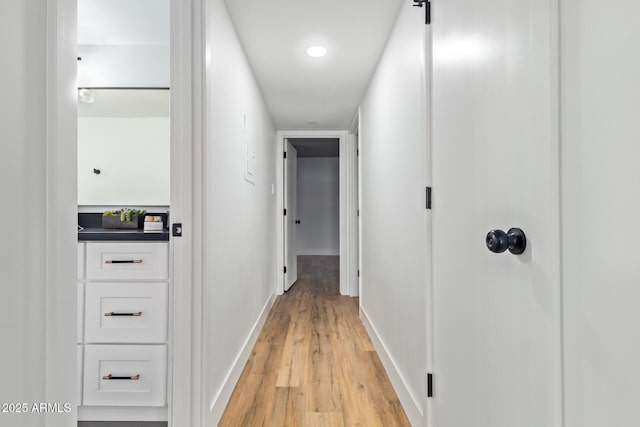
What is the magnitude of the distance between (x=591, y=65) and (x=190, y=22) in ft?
4.83

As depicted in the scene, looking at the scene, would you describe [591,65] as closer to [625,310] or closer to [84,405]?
[625,310]

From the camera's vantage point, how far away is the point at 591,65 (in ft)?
2.16

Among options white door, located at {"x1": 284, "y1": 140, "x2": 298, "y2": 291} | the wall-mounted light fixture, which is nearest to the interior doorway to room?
white door, located at {"x1": 284, "y1": 140, "x2": 298, "y2": 291}

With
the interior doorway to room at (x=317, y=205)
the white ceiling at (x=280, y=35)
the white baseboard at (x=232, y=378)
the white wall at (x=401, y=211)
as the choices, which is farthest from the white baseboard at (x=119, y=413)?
the interior doorway to room at (x=317, y=205)

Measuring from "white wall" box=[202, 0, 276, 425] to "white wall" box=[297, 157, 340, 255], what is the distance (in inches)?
212

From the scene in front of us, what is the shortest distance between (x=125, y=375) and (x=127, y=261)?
0.55m

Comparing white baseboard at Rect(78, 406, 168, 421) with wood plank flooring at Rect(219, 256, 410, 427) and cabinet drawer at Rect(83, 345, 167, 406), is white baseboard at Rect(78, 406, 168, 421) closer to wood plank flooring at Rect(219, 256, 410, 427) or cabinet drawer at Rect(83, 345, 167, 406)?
cabinet drawer at Rect(83, 345, 167, 406)

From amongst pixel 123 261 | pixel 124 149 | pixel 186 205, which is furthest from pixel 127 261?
pixel 124 149

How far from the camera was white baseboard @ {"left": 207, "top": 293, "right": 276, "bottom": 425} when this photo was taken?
68.3 inches

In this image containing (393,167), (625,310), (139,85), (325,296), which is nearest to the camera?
(625,310)

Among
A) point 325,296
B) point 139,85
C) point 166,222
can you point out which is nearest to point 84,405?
point 166,222

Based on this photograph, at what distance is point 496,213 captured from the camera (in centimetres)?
98

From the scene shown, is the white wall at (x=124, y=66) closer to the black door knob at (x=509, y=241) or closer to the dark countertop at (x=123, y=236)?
the dark countertop at (x=123, y=236)

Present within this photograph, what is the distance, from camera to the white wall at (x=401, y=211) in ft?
5.41
